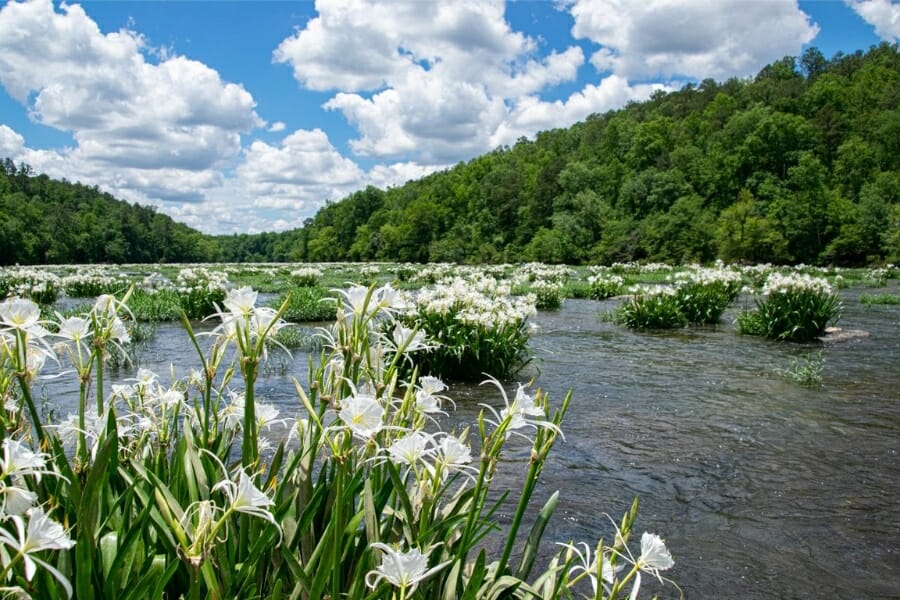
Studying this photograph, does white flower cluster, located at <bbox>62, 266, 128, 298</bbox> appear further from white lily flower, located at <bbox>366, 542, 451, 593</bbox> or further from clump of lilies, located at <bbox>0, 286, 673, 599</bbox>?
white lily flower, located at <bbox>366, 542, 451, 593</bbox>

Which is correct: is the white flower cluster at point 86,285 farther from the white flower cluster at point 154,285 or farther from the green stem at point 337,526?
the green stem at point 337,526

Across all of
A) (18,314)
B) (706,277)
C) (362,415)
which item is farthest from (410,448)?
(706,277)

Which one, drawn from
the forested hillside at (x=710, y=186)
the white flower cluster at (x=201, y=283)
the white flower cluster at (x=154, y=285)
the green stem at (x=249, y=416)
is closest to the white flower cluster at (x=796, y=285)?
the white flower cluster at (x=201, y=283)

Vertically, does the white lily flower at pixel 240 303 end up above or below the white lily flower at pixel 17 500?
above

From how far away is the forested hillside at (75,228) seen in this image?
8323cm

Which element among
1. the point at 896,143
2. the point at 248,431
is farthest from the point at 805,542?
the point at 896,143

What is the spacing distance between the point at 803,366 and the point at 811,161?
69056 mm

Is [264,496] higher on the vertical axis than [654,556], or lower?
higher

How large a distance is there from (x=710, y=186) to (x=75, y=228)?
327 ft

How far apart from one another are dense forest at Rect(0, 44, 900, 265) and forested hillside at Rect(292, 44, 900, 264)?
0.71 ft

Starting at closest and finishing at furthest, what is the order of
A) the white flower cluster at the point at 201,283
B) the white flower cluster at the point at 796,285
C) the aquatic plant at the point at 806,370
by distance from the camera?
the aquatic plant at the point at 806,370 → the white flower cluster at the point at 796,285 → the white flower cluster at the point at 201,283

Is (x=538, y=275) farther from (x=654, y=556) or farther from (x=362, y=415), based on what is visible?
(x=362, y=415)

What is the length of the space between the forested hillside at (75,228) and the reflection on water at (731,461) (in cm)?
8872

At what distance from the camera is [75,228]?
100188mm
